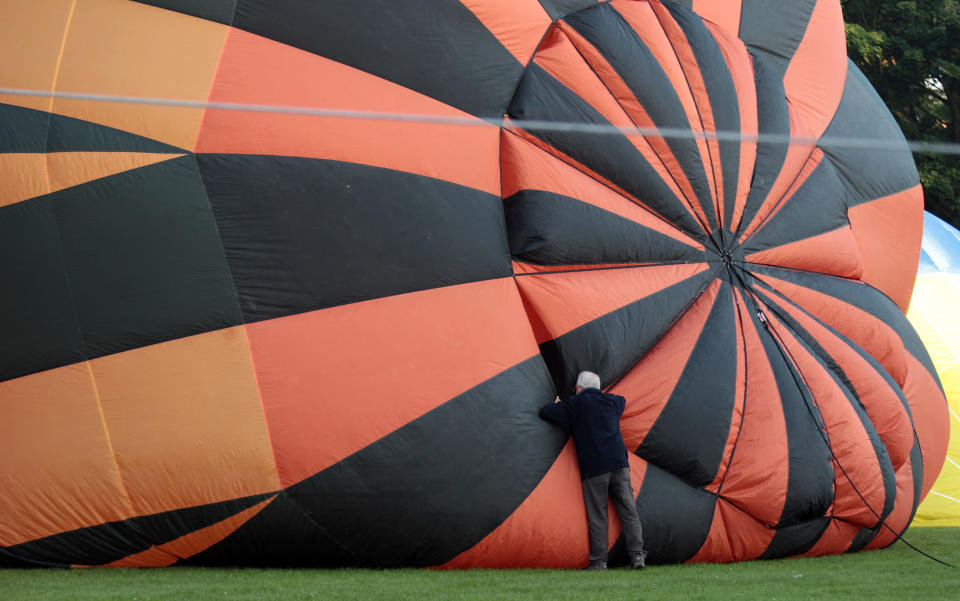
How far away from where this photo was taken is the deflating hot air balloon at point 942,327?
28.5 feet

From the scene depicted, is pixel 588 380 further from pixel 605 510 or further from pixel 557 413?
pixel 605 510

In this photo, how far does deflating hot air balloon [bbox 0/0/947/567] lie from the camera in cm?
527

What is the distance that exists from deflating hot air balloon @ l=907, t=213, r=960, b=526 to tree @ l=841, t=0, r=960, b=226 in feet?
21.8

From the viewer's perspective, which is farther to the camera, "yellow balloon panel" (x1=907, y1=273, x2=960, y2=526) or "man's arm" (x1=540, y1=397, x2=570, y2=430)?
"yellow balloon panel" (x1=907, y1=273, x2=960, y2=526)

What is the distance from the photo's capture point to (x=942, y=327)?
9.80 meters

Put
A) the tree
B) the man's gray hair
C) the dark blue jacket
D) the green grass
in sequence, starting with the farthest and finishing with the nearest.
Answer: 1. the tree
2. the man's gray hair
3. the dark blue jacket
4. the green grass

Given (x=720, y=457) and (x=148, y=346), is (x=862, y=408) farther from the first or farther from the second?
(x=148, y=346)

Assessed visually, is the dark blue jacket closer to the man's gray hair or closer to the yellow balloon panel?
the man's gray hair

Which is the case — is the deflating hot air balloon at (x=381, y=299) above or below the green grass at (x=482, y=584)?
above

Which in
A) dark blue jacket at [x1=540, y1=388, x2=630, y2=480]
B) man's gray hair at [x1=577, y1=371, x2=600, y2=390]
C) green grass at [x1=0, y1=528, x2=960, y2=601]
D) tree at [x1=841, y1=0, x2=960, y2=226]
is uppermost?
tree at [x1=841, y1=0, x2=960, y2=226]

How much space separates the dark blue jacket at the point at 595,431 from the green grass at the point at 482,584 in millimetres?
540

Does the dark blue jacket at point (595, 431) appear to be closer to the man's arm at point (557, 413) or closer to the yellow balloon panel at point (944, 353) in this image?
the man's arm at point (557, 413)

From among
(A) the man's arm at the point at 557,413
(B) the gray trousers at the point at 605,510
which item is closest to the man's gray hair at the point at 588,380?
(A) the man's arm at the point at 557,413

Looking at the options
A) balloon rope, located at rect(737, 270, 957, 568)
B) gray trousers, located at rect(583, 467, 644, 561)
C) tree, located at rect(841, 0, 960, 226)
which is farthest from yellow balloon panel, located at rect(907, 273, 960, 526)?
tree, located at rect(841, 0, 960, 226)
